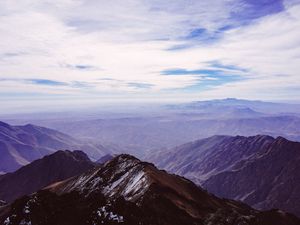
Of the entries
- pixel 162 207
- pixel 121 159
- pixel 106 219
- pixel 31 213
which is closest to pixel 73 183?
pixel 121 159

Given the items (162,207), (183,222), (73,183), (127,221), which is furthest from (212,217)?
(73,183)

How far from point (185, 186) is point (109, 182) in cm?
2120

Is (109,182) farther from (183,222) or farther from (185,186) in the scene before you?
(183,222)

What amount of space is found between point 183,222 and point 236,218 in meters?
10.9

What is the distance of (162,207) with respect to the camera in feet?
256

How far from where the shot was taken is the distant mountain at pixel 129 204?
198ft

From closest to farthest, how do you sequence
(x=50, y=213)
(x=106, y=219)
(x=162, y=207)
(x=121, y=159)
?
(x=106, y=219) → (x=50, y=213) → (x=162, y=207) → (x=121, y=159)

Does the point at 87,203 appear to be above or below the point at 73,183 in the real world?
above

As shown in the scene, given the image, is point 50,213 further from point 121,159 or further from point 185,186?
point 121,159

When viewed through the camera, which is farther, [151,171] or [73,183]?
[73,183]

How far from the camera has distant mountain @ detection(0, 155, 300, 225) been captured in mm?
60406

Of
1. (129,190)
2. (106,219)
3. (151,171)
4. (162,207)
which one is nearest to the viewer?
(106,219)

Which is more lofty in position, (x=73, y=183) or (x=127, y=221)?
(x=127, y=221)

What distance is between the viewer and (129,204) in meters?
64.7
